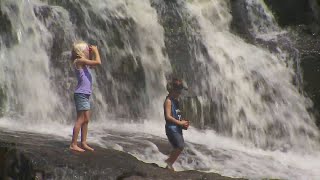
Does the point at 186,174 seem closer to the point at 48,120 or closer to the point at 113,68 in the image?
the point at 48,120

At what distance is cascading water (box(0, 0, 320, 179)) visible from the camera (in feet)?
37.2

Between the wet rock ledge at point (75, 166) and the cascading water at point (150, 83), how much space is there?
2.66 meters

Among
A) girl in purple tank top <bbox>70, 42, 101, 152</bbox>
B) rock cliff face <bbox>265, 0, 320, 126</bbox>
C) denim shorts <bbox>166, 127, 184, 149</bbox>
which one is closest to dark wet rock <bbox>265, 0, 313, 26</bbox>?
rock cliff face <bbox>265, 0, 320, 126</bbox>

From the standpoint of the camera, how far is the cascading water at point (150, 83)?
11.3 meters

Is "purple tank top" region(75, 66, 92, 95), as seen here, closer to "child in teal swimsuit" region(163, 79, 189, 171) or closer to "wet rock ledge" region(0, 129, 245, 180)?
"wet rock ledge" region(0, 129, 245, 180)

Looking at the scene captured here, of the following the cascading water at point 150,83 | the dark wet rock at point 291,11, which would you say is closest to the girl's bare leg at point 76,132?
the cascading water at point 150,83

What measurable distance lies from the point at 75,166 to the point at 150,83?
21.5 feet

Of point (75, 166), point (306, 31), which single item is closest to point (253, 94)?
point (306, 31)

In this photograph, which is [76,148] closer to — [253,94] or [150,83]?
[150,83]

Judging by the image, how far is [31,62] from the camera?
12016mm

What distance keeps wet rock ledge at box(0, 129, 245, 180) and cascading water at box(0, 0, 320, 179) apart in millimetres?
2664

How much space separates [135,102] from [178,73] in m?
1.34

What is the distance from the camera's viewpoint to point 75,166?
6723mm

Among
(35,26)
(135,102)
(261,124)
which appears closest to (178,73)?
(135,102)
